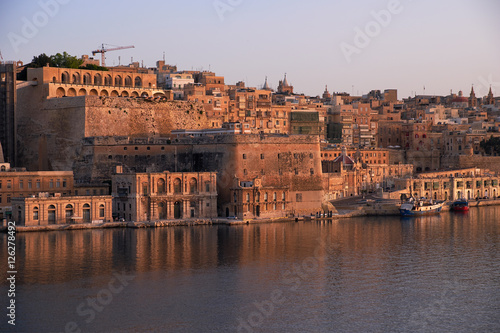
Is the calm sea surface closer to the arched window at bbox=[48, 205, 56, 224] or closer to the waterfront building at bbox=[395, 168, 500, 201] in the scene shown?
the arched window at bbox=[48, 205, 56, 224]

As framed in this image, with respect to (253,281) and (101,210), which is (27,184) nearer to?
(101,210)

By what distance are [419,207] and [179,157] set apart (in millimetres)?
14393

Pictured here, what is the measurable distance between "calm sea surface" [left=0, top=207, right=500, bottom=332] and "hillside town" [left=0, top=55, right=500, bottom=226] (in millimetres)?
2474

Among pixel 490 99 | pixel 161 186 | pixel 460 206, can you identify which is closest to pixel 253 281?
pixel 161 186

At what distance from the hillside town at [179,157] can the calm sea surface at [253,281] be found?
2474 mm

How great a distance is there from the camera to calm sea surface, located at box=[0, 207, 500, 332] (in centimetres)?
2536

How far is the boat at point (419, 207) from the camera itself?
51.8 metres

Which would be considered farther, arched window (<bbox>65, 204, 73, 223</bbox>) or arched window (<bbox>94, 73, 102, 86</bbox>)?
arched window (<bbox>94, 73, 102, 86</bbox>)

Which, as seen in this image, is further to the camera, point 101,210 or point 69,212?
point 101,210

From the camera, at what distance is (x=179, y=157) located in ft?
162

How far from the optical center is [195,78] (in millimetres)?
73562

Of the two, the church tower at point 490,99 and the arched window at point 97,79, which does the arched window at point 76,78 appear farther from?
the church tower at point 490,99

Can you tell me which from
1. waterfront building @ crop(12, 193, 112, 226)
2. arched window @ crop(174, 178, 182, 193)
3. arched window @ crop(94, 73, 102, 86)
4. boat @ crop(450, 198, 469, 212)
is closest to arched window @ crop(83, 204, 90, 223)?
waterfront building @ crop(12, 193, 112, 226)

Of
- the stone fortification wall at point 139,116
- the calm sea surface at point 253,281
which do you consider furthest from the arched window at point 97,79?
the calm sea surface at point 253,281
